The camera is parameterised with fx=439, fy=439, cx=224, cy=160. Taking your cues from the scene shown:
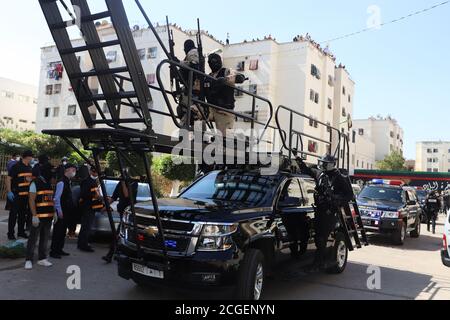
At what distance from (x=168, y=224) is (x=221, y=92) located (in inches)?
98.4

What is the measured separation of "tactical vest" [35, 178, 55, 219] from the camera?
7.24 m

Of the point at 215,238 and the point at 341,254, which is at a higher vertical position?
the point at 215,238

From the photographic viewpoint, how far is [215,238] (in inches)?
206

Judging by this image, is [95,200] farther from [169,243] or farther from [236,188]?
[169,243]

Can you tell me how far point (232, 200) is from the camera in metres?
6.36

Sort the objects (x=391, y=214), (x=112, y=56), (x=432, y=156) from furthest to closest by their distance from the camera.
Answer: (x=432, y=156) → (x=112, y=56) → (x=391, y=214)

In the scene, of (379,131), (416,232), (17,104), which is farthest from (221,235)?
(379,131)

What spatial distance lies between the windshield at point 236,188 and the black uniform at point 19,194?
14.2 ft

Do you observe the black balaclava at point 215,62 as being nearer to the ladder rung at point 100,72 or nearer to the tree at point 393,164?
the ladder rung at point 100,72

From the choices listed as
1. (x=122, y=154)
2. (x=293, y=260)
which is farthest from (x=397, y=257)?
(x=122, y=154)

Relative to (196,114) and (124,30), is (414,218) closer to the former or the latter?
(196,114)

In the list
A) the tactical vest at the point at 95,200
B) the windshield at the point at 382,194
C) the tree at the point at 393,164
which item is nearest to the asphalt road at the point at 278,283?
the tactical vest at the point at 95,200

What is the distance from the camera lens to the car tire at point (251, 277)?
524 centimetres

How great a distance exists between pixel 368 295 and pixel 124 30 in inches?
210
